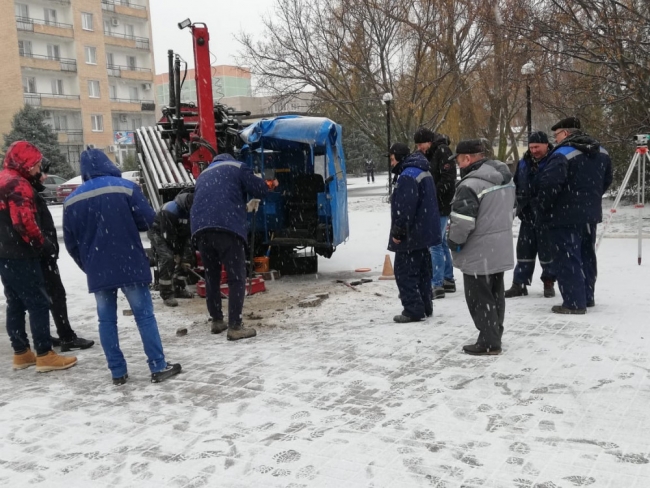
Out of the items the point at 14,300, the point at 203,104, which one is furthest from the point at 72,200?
the point at 203,104

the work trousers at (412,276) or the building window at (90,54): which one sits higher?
the building window at (90,54)

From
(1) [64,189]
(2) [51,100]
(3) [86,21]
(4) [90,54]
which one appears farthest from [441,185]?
(3) [86,21]

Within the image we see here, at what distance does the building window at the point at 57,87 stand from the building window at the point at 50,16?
415cm

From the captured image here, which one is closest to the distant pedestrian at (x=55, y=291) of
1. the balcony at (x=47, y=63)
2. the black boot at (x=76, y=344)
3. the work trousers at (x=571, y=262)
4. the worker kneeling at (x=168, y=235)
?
the black boot at (x=76, y=344)

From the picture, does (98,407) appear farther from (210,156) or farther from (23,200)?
(210,156)

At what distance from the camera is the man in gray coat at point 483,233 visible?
16.5 feet

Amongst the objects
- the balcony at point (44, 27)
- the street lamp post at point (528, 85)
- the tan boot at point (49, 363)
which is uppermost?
the balcony at point (44, 27)

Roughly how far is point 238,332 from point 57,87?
152 feet

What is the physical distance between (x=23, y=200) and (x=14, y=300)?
3.04 feet

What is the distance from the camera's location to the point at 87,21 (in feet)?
157

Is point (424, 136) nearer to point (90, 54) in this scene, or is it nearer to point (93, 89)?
point (93, 89)

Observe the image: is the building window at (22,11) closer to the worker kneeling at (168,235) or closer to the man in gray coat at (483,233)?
the worker kneeling at (168,235)

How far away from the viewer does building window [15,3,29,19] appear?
4388 cm

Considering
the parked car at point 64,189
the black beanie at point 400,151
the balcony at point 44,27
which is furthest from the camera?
the balcony at point 44,27
